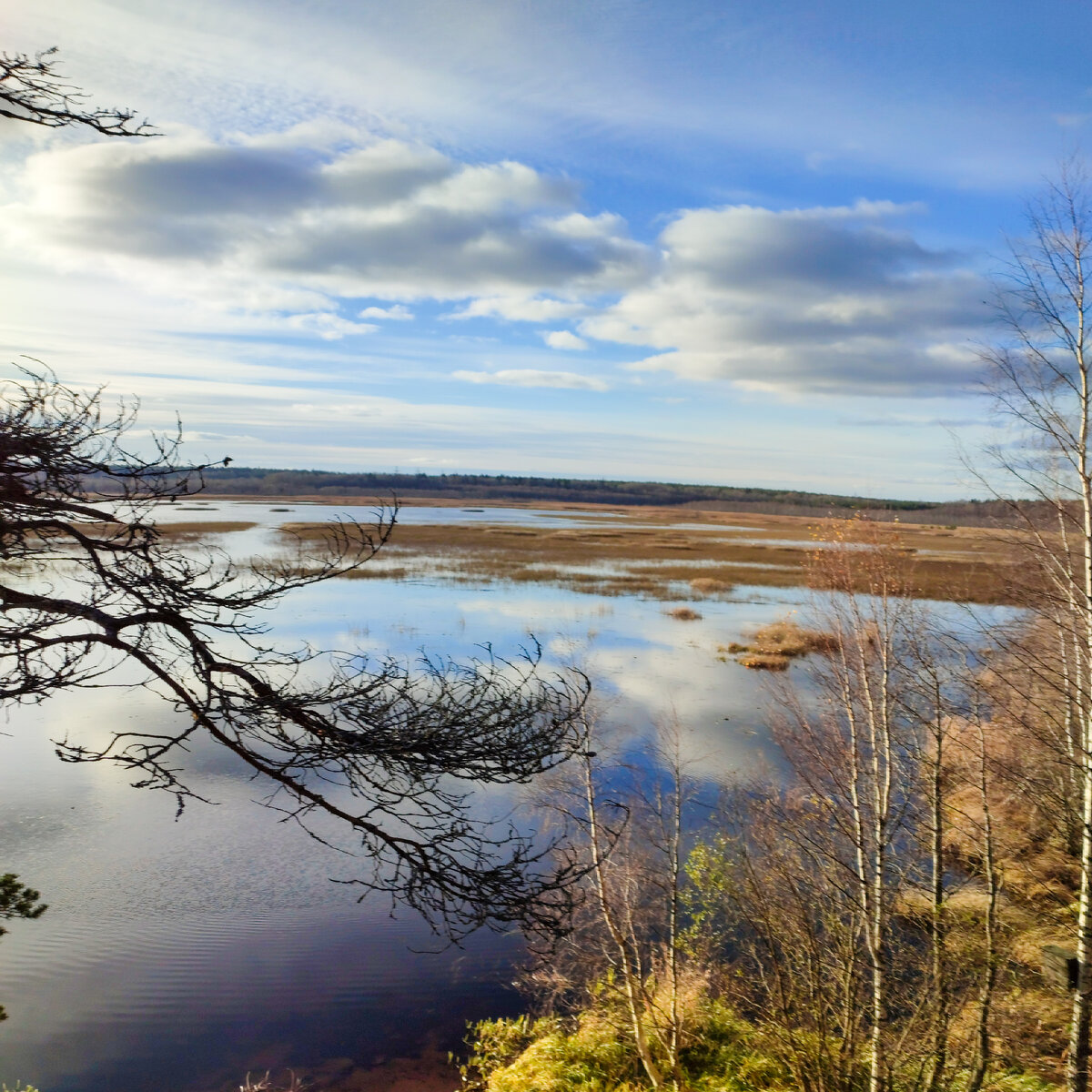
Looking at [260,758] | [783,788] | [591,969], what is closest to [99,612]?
[260,758]

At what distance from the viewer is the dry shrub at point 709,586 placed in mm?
42250

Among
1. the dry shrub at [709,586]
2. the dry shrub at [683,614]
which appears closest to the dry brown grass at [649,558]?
the dry shrub at [709,586]

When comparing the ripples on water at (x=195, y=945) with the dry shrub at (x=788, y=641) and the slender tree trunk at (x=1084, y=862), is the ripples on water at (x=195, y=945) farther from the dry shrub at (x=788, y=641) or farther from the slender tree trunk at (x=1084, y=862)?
the dry shrub at (x=788, y=641)

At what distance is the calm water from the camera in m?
11.1

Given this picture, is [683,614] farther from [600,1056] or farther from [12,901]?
[12,901]

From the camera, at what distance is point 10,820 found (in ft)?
51.5

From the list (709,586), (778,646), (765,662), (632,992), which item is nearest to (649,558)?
(709,586)

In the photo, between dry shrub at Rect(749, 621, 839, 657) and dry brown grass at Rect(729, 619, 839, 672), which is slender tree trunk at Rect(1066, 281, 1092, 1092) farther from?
dry shrub at Rect(749, 621, 839, 657)

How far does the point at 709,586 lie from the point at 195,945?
1335 inches

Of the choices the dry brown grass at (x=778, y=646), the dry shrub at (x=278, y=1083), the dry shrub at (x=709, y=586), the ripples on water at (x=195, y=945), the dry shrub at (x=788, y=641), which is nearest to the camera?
the dry shrub at (x=278, y=1083)

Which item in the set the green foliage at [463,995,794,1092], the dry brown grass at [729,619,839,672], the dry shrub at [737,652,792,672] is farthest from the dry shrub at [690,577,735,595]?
the green foliage at [463,995,794,1092]

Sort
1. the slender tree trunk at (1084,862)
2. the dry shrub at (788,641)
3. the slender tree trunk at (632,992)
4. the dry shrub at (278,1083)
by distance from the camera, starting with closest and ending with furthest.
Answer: the slender tree trunk at (1084,862), the dry shrub at (278,1083), the slender tree trunk at (632,992), the dry shrub at (788,641)

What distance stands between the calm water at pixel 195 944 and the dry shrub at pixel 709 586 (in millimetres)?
21155

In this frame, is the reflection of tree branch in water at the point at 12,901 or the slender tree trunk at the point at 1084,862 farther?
the slender tree trunk at the point at 1084,862
